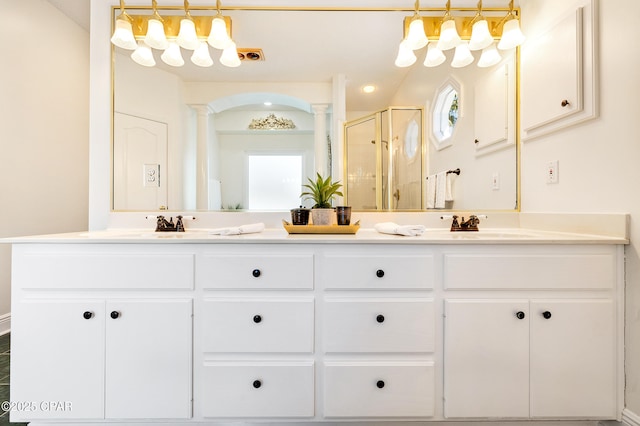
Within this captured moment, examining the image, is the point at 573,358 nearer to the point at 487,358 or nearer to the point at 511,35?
the point at 487,358

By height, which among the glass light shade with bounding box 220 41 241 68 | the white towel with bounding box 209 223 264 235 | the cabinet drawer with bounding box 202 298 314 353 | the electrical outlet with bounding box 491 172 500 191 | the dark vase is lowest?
the cabinet drawer with bounding box 202 298 314 353

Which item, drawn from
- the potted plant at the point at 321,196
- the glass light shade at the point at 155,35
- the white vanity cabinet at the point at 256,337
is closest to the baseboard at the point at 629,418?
the white vanity cabinet at the point at 256,337

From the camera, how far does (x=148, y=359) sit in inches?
48.2

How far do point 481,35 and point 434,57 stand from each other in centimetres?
28

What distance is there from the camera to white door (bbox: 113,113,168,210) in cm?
181

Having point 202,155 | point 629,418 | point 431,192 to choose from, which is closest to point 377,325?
point 431,192

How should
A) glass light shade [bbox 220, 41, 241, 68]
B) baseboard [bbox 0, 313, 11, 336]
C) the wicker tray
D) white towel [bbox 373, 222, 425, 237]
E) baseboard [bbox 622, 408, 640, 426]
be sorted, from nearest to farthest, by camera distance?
baseboard [bbox 622, 408, 640, 426] < white towel [bbox 373, 222, 425, 237] < the wicker tray < glass light shade [bbox 220, 41, 241, 68] < baseboard [bbox 0, 313, 11, 336]

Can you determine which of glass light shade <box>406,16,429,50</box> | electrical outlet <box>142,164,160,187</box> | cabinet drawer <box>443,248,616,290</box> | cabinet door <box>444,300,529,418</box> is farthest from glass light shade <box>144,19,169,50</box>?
cabinet door <box>444,300,529,418</box>

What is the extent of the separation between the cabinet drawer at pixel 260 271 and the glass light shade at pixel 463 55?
1546 mm

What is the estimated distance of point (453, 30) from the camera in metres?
1.74

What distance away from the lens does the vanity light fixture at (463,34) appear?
1.73m

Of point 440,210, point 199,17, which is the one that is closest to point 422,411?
point 440,210

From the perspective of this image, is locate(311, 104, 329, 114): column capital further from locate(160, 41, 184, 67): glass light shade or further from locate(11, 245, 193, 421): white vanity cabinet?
locate(11, 245, 193, 421): white vanity cabinet

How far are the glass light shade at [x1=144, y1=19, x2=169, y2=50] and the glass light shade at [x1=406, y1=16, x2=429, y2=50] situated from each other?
148 cm
